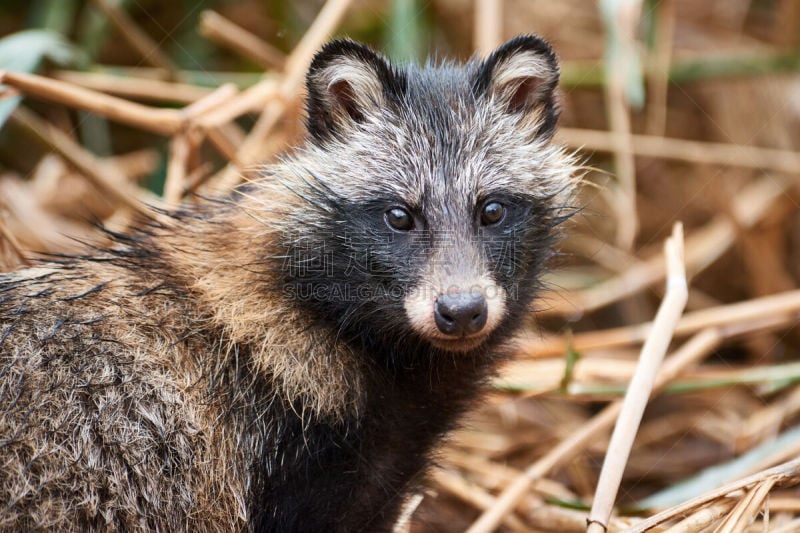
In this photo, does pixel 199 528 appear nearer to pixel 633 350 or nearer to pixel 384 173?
pixel 384 173

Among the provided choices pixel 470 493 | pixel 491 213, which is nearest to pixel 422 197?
pixel 491 213

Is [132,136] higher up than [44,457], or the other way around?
[132,136]

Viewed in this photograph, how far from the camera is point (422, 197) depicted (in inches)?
122

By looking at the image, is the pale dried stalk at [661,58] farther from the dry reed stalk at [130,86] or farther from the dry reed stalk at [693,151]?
the dry reed stalk at [130,86]

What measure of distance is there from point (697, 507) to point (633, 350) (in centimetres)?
301

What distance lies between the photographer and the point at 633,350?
19.4 ft

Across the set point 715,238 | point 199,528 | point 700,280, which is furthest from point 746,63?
point 199,528

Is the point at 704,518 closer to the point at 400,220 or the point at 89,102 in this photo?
the point at 400,220

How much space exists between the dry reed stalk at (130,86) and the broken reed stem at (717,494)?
11.7 ft

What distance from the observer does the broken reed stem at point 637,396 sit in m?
3.00

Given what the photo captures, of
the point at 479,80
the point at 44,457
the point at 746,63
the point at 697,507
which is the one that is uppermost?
the point at 746,63

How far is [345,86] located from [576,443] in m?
1.94

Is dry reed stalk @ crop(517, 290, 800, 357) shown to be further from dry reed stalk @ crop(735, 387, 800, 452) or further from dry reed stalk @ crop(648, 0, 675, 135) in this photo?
dry reed stalk @ crop(648, 0, 675, 135)

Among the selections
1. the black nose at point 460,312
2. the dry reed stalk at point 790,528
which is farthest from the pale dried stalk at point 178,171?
the dry reed stalk at point 790,528
